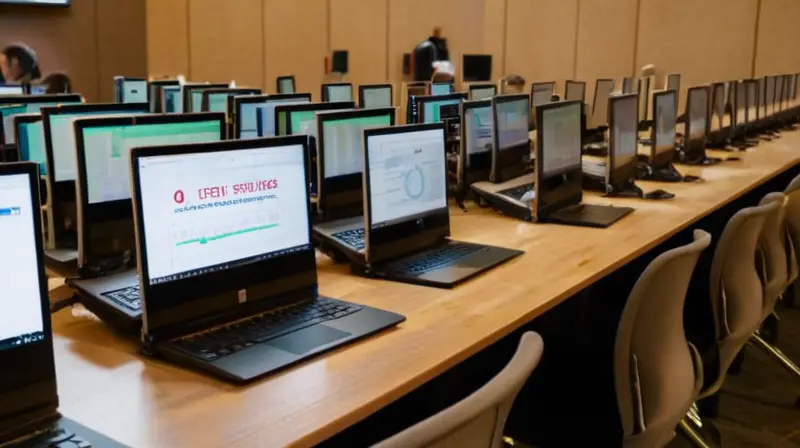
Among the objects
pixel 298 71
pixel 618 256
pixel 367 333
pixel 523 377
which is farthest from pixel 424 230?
pixel 298 71

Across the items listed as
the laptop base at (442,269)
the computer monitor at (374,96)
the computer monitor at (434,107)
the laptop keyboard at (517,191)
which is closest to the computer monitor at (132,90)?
the computer monitor at (374,96)

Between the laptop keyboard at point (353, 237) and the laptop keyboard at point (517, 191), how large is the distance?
0.97 m

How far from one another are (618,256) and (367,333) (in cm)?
111

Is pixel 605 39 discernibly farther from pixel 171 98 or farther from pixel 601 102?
pixel 171 98

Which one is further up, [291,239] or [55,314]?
[291,239]

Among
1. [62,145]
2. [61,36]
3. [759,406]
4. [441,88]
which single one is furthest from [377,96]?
[61,36]

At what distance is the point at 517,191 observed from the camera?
11.7ft

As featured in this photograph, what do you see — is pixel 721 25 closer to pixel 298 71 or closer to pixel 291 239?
pixel 298 71

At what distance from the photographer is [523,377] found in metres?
1.20

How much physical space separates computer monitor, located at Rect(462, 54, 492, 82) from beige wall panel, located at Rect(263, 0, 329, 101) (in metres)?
1.99

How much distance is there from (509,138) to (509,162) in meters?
0.11

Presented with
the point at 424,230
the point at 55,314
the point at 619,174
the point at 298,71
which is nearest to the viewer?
the point at 55,314

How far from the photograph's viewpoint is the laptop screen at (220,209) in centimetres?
177

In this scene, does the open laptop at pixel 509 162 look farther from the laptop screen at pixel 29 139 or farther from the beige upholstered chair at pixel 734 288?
the laptop screen at pixel 29 139
